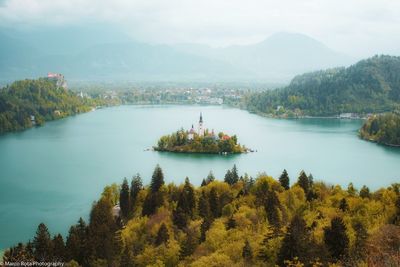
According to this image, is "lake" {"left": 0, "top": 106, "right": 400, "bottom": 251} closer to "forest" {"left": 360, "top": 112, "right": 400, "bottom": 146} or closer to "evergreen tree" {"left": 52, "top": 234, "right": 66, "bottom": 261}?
"forest" {"left": 360, "top": 112, "right": 400, "bottom": 146}

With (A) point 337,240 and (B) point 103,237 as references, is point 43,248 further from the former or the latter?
(A) point 337,240

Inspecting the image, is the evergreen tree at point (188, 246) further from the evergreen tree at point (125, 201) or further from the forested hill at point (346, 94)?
the forested hill at point (346, 94)

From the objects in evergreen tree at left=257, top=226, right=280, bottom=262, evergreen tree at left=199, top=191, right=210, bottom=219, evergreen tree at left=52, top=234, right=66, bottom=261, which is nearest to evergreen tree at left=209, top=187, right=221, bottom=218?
evergreen tree at left=199, top=191, right=210, bottom=219

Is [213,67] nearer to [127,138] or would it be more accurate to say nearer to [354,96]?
[354,96]

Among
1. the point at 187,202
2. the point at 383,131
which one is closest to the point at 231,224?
the point at 187,202

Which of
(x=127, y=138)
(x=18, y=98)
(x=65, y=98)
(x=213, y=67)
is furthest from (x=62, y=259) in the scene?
(x=213, y=67)

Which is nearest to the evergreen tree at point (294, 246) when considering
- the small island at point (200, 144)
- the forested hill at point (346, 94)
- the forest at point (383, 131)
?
the small island at point (200, 144)
